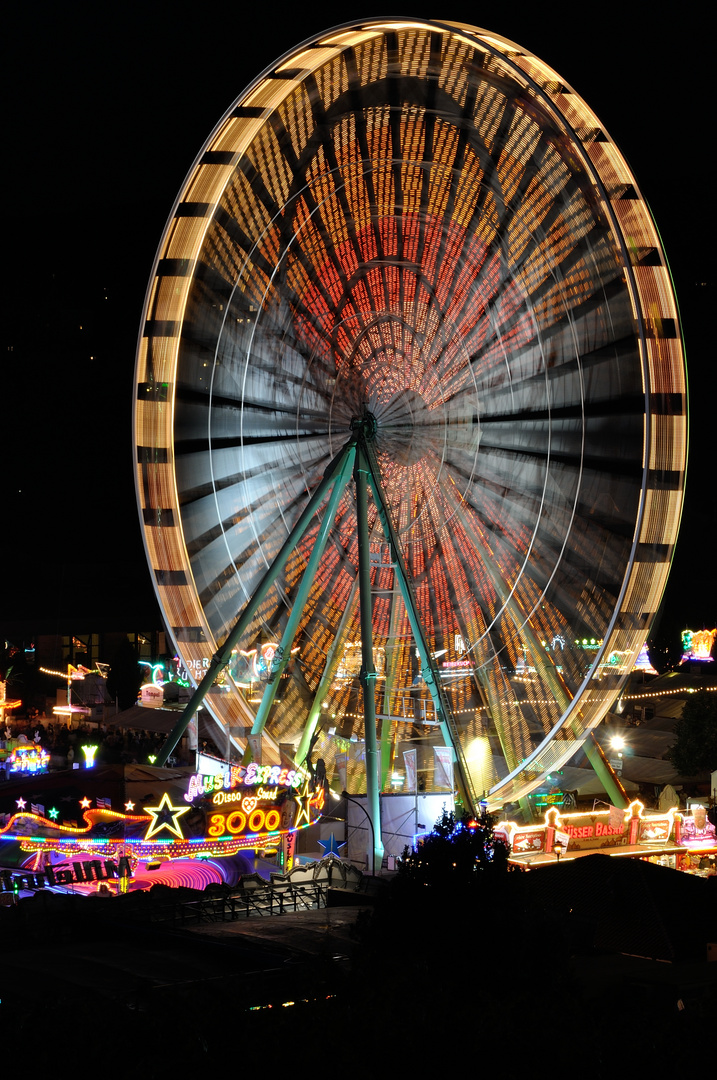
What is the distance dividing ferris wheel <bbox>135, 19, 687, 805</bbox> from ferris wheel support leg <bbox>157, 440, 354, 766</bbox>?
2.1 inches

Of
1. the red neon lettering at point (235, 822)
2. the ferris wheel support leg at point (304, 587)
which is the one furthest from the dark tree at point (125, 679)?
the red neon lettering at point (235, 822)

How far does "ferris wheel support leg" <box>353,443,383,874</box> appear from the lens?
1981cm

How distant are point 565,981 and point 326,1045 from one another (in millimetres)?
3490

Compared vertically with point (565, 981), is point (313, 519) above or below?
above

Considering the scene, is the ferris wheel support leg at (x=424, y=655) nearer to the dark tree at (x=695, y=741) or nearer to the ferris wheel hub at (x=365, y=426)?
the ferris wheel hub at (x=365, y=426)

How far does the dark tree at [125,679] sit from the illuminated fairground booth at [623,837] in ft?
88.2

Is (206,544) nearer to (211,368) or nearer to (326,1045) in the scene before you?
(211,368)

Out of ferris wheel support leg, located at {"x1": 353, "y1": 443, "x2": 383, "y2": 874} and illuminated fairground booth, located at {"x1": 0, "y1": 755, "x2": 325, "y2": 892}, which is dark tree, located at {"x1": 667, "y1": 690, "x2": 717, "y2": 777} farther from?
illuminated fairground booth, located at {"x1": 0, "y1": 755, "x2": 325, "y2": 892}

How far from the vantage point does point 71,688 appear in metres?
44.4

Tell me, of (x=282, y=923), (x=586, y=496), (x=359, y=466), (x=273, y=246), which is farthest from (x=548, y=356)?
(x=282, y=923)

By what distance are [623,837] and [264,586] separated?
7.86m

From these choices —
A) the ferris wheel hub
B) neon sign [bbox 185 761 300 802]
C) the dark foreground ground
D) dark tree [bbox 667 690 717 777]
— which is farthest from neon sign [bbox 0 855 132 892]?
dark tree [bbox 667 690 717 777]

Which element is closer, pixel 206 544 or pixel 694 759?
pixel 206 544

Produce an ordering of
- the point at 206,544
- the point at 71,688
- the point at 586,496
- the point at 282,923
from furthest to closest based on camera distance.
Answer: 1. the point at 71,688
2. the point at 206,544
3. the point at 586,496
4. the point at 282,923
